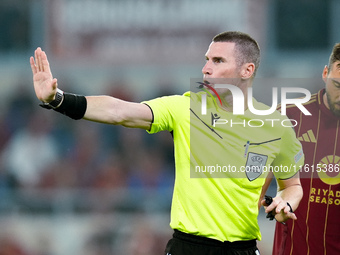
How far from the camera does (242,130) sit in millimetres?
4715

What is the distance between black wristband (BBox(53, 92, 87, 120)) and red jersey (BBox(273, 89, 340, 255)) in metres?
1.84

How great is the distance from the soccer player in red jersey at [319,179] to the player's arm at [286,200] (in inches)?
12.4

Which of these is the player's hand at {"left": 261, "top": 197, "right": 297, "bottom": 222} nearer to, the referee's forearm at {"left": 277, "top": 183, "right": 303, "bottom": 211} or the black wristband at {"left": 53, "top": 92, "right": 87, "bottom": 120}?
the referee's forearm at {"left": 277, "top": 183, "right": 303, "bottom": 211}

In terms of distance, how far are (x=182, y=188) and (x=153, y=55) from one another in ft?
26.7

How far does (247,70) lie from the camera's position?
16.0ft

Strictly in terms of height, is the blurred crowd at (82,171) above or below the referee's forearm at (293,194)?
below

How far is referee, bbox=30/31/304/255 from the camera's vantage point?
14.5 feet

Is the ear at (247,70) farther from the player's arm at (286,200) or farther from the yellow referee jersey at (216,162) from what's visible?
the player's arm at (286,200)

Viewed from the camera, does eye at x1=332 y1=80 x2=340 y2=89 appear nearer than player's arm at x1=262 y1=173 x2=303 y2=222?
No

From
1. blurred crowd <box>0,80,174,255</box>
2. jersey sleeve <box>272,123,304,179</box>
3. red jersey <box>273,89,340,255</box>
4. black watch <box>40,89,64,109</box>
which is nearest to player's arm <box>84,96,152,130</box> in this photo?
black watch <box>40,89,64,109</box>

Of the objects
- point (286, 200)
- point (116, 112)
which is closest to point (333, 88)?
point (286, 200)

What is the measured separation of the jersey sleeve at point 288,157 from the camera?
190 inches

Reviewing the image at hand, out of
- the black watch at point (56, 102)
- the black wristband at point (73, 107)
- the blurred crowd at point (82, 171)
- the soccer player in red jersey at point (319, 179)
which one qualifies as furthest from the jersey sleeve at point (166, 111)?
the blurred crowd at point (82, 171)

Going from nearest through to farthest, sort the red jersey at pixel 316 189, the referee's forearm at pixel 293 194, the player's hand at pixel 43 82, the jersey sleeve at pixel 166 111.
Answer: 1. the player's hand at pixel 43 82
2. the jersey sleeve at pixel 166 111
3. the referee's forearm at pixel 293 194
4. the red jersey at pixel 316 189
